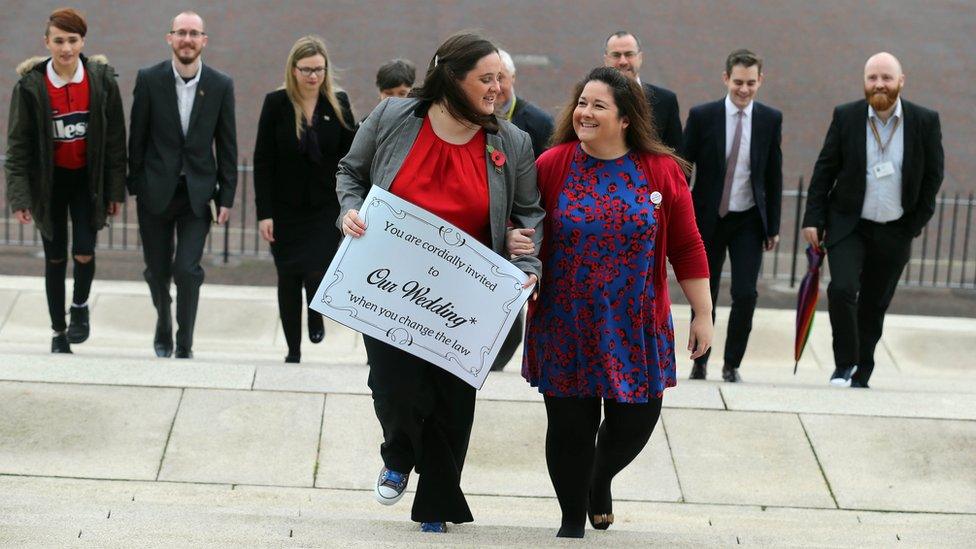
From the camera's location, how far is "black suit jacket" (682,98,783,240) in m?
7.46

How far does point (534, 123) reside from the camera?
697 cm

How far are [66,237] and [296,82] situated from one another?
1.47 m

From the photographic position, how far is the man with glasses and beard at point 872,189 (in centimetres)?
738

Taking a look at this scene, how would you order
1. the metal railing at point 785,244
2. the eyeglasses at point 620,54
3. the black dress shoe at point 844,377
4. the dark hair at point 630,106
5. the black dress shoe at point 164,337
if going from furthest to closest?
1. the metal railing at point 785,244
2. the black dress shoe at point 164,337
3. the black dress shoe at point 844,377
4. the eyeglasses at point 620,54
5. the dark hair at point 630,106

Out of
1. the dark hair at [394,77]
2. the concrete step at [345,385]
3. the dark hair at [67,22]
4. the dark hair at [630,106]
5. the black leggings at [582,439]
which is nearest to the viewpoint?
the dark hair at [630,106]

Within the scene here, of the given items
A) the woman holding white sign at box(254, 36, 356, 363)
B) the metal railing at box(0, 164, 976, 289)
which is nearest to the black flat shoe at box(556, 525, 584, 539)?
the woman holding white sign at box(254, 36, 356, 363)

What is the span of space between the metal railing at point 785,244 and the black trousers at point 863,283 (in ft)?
10.3

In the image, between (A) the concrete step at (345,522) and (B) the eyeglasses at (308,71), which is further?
(B) the eyeglasses at (308,71)

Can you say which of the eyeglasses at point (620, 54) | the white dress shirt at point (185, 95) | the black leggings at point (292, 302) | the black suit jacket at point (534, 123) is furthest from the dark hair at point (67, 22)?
the eyeglasses at point (620, 54)

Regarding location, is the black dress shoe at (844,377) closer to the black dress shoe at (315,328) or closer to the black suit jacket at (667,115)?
the black suit jacket at (667,115)

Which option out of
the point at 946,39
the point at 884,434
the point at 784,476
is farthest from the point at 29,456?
the point at 946,39

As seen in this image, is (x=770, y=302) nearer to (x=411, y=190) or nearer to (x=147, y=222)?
(x=147, y=222)

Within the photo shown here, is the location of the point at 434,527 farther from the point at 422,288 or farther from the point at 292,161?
the point at 292,161

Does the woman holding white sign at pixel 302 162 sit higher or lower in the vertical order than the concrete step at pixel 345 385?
higher
